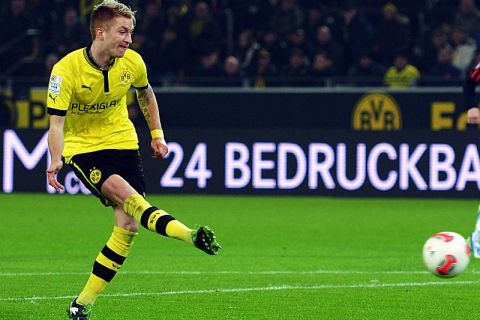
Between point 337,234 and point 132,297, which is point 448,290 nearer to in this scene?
point 132,297

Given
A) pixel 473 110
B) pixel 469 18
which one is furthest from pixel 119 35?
pixel 469 18

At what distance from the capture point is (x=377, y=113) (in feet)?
64.4

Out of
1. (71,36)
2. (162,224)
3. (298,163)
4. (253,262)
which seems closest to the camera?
(162,224)

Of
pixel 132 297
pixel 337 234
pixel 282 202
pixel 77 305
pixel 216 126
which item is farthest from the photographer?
pixel 216 126

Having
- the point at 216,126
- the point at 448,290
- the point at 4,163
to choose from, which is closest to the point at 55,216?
the point at 4,163

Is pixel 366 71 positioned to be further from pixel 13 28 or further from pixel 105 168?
pixel 105 168

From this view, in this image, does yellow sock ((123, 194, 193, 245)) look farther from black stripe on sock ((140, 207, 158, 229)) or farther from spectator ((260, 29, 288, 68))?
spectator ((260, 29, 288, 68))

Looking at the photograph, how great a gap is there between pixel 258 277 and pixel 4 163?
9586 mm

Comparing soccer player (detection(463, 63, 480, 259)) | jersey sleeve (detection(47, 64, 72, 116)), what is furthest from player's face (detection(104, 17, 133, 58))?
soccer player (detection(463, 63, 480, 259))

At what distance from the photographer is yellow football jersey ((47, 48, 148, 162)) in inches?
311

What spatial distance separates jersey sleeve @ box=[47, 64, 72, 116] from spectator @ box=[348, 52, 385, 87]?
12700mm

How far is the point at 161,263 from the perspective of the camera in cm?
1164

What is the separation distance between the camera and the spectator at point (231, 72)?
2077cm

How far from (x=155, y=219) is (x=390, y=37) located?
14.7m
